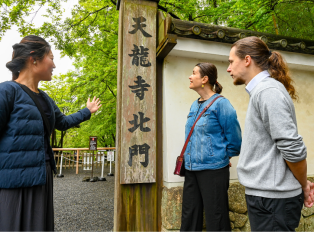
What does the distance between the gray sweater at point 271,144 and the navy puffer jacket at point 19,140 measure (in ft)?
5.26

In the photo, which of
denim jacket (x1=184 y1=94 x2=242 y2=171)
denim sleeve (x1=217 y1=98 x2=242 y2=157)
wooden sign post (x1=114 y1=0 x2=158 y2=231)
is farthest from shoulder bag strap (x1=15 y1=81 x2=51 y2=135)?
denim sleeve (x1=217 y1=98 x2=242 y2=157)

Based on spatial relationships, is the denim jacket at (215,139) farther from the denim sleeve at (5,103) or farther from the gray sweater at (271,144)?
the denim sleeve at (5,103)

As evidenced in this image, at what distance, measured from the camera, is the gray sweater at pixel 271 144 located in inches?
49.4

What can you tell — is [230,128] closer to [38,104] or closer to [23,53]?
[38,104]

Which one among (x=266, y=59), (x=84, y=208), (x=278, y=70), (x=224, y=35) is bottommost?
(x=84, y=208)

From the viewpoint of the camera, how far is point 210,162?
2270 mm

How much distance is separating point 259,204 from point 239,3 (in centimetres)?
546

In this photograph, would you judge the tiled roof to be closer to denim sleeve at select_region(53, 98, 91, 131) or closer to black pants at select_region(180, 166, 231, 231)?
denim sleeve at select_region(53, 98, 91, 131)

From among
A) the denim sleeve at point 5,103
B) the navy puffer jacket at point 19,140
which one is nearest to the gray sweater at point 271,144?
the navy puffer jacket at point 19,140

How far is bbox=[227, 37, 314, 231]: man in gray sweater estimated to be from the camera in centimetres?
127

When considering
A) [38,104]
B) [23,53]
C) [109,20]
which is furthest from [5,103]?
[109,20]

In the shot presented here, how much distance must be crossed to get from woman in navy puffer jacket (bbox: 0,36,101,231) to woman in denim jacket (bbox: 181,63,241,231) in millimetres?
1469

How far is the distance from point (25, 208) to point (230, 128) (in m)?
2.05

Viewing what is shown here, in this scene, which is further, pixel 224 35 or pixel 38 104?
pixel 224 35
